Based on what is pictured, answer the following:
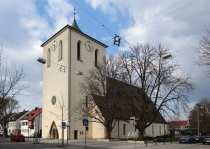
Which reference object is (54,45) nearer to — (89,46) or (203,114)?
(89,46)

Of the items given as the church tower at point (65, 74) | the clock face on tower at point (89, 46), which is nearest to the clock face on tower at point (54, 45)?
the church tower at point (65, 74)

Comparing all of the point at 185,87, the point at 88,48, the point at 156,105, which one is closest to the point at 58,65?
the point at 88,48

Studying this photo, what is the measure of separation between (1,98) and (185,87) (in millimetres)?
23585

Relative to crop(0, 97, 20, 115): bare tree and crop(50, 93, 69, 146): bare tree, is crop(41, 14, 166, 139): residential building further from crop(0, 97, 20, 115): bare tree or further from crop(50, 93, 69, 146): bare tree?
crop(0, 97, 20, 115): bare tree

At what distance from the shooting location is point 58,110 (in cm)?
4697

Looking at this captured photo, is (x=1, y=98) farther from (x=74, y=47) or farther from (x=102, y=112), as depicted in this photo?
(x=74, y=47)

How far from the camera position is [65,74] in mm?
46344

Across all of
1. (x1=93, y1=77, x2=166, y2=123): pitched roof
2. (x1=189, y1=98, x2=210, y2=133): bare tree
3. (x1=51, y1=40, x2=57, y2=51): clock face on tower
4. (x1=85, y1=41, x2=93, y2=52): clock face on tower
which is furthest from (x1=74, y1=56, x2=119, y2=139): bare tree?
(x1=189, y1=98, x2=210, y2=133): bare tree

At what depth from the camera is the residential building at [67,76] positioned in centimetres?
4556

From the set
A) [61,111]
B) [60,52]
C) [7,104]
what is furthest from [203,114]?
[7,104]

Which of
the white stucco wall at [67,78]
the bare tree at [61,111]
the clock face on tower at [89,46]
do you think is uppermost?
the clock face on tower at [89,46]

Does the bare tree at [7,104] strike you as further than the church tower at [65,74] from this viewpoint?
No

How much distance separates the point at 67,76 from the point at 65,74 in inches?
35.8

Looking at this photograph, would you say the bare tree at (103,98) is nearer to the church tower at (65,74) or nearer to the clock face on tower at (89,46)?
the church tower at (65,74)
